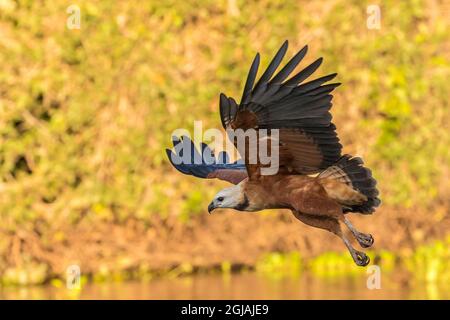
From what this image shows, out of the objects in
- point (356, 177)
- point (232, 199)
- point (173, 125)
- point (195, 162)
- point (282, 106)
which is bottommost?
point (232, 199)

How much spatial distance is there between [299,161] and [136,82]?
18.6ft

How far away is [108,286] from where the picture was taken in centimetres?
1173

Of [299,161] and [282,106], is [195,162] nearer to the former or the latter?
[299,161]

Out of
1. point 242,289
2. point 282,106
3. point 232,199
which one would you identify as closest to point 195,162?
point 232,199

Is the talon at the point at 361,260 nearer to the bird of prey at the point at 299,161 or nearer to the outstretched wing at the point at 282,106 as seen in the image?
the bird of prey at the point at 299,161

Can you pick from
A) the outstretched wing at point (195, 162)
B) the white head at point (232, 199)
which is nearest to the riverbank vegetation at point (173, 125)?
the outstretched wing at point (195, 162)

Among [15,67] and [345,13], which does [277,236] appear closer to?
[345,13]

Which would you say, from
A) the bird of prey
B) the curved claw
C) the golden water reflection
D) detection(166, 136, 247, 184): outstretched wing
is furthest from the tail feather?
the golden water reflection

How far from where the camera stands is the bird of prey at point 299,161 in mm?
5953

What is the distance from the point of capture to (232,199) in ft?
20.3

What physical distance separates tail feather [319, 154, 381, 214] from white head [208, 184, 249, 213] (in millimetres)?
526
